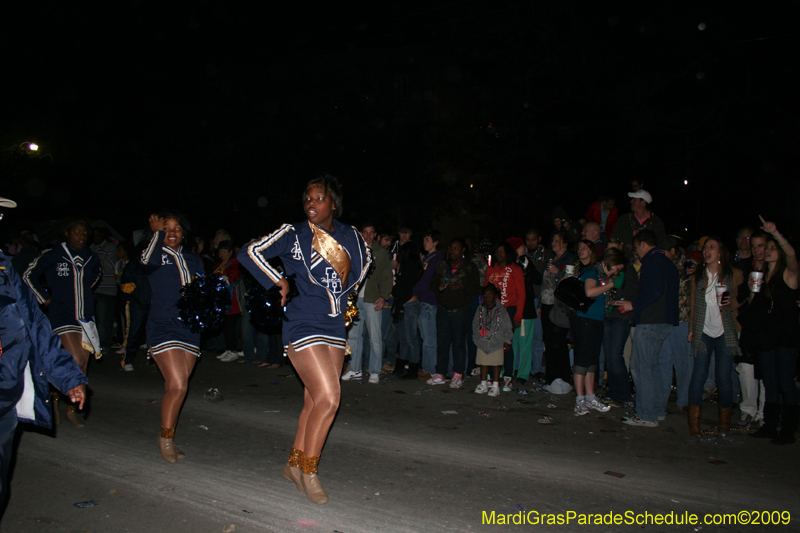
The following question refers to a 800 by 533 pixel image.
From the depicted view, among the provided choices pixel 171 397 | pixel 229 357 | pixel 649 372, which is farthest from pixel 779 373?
pixel 229 357

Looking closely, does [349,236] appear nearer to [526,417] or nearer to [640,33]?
[526,417]

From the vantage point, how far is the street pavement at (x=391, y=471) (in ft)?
13.7

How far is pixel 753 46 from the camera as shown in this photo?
13.9 m

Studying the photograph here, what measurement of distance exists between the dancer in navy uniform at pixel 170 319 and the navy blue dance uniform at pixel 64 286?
159cm

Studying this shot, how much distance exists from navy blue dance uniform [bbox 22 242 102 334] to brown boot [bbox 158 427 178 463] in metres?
2.08

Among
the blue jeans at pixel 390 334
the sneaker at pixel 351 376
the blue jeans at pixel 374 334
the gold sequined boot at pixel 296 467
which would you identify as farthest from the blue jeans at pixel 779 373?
the sneaker at pixel 351 376

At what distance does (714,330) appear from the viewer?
21.4ft

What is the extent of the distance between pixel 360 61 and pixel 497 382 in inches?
1117

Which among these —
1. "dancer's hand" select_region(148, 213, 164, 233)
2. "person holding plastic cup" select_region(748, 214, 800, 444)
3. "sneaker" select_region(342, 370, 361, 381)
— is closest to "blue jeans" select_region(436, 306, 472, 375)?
"sneaker" select_region(342, 370, 361, 381)

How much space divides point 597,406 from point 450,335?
248 cm

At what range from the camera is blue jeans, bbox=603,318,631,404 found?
747 centimetres

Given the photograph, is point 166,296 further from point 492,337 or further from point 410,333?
point 410,333

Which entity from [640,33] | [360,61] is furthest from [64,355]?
[360,61]

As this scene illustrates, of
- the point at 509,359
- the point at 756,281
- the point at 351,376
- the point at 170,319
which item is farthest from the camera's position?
the point at 351,376
